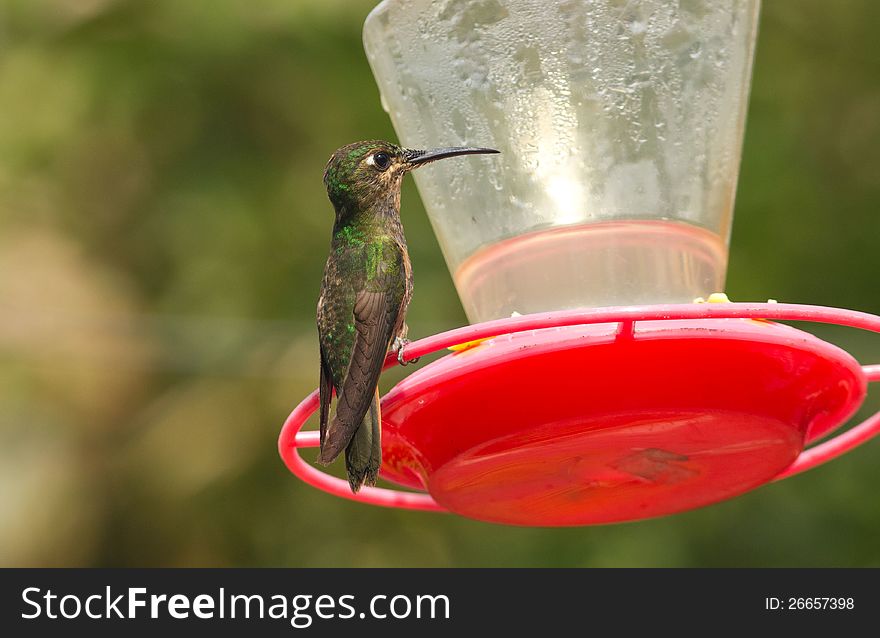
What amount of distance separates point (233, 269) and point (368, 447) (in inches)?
153

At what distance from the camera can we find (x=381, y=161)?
155 inches

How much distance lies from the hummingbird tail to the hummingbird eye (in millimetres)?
1052

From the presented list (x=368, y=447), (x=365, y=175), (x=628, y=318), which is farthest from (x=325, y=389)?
(x=628, y=318)

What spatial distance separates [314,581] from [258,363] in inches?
45.8

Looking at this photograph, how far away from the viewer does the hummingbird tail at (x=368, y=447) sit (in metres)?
3.05

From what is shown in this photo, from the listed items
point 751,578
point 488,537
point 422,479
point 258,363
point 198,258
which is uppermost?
point 198,258

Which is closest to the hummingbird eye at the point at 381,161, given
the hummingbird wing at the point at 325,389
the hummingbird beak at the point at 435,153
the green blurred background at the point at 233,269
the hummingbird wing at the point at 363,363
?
the hummingbird beak at the point at 435,153

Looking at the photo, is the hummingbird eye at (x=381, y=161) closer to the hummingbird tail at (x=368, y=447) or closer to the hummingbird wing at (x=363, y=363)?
the hummingbird wing at (x=363, y=363)

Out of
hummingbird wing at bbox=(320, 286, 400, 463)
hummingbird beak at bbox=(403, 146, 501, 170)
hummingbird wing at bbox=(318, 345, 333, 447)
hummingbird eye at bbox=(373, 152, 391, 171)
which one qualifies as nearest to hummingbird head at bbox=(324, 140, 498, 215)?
hummingbird eye at bbox=(373, 152, 391, 171)

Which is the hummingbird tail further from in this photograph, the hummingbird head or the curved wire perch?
the hummingbird head

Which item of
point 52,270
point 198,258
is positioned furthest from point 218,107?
point 52,270

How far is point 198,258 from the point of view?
22.5 ft

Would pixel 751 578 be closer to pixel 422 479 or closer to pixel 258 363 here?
pixel 258 363

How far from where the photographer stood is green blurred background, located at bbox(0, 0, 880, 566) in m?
6.44
